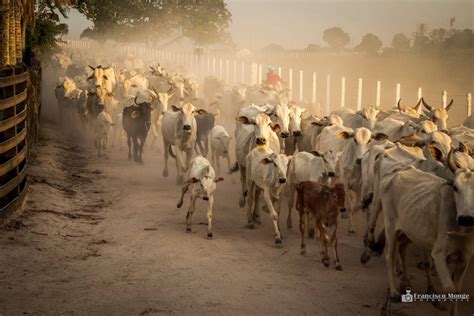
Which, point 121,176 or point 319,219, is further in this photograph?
point 121,176

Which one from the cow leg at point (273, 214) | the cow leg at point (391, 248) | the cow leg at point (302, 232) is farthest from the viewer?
the cow leg at point (273, 214)

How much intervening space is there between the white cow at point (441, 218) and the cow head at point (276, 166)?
3478 millimetres

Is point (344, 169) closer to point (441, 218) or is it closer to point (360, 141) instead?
point (360, 141)

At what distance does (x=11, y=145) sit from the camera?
1217 cm

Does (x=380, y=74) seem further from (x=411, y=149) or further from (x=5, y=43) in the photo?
(x=411, y=149)

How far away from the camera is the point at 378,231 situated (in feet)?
33.5

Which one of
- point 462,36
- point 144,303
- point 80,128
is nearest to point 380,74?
point 462,36

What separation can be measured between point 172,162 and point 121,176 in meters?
2.89

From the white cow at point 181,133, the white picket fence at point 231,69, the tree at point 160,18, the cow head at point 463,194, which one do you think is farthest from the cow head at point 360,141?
the tree at point 160,18

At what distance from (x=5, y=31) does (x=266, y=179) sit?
7594 millimetres

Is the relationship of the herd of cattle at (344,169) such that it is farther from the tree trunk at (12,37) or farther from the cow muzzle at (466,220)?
the tree trunk at (12,37)

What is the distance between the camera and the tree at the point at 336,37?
9881 cm

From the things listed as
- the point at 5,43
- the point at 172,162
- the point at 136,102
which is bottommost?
the point at 172,162

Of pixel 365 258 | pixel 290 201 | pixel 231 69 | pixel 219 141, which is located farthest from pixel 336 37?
pixel 365 258
